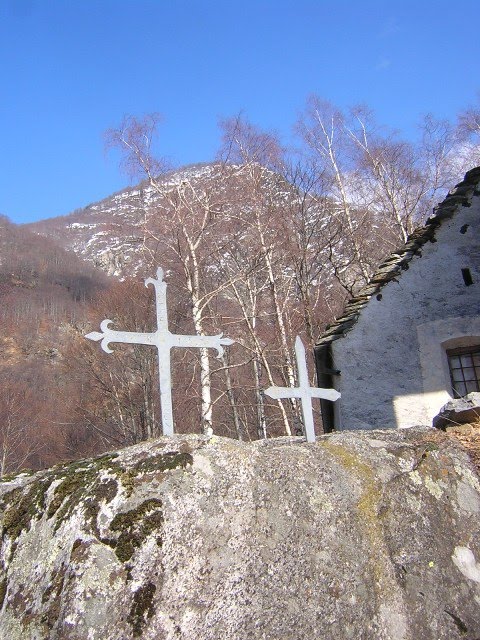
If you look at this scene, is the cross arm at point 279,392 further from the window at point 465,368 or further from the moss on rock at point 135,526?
the window at point 465,368

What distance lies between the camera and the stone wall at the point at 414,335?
804 centimetres

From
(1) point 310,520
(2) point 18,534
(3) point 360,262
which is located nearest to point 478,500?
(1) point 310,520

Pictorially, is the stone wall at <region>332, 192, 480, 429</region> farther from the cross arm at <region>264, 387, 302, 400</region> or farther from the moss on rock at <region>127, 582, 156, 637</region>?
the moss on rock at <region>127, 582, 156, 637</region>

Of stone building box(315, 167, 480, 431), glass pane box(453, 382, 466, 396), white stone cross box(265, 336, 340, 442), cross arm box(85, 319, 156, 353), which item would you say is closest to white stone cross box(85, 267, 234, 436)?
cross arm box(85, 319, 156, 353)

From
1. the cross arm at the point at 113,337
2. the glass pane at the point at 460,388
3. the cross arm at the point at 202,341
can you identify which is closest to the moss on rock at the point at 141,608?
the cross arm at the point at 113,337

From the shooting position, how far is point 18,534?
3479 mm

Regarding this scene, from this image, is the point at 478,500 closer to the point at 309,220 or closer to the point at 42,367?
the point at 309,220

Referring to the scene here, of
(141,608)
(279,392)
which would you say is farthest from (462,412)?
(141,608)

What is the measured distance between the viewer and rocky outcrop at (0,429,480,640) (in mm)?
2869

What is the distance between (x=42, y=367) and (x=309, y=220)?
3062 centimetres

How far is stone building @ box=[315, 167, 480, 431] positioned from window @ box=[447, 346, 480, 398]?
15mm

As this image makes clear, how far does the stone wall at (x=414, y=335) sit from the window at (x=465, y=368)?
0.88 ft

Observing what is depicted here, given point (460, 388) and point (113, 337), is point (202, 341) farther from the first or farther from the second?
point (460, 388)

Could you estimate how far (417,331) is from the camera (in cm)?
824
